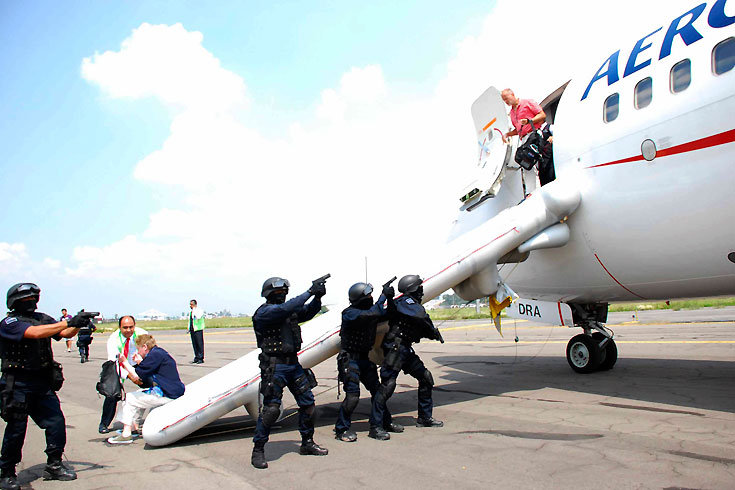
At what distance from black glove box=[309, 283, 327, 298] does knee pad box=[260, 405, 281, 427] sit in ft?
3.93

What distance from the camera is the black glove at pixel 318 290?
5.37 metres

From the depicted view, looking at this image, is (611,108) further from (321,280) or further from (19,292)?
(19,292)

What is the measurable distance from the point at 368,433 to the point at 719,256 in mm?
4679

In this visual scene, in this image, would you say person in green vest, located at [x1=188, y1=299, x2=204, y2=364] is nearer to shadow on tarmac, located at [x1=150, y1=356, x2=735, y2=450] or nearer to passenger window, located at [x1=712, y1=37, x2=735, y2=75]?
shadow on tarmac, located at [x1=150, y1=356, x2=735, y2=450]

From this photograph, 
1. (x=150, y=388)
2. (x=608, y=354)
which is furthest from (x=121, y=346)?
(x=608, y=354)

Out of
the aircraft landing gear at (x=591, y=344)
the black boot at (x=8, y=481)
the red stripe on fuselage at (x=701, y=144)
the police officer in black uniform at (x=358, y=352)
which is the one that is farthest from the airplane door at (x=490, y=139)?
the black boot at (x=8, y=481)

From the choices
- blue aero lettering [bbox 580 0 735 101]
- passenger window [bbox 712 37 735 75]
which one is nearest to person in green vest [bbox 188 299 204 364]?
blue aero lettering [bbox 580 0 735 101]

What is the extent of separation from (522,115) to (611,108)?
1859mm

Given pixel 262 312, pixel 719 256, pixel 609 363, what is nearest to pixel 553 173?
pixel 719 256

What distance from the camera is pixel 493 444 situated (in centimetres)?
530

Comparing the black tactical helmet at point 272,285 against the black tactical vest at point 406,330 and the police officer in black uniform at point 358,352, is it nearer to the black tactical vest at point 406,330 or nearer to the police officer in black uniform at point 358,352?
the police officer in black uniform at point 358,352

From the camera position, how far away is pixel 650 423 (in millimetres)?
5766

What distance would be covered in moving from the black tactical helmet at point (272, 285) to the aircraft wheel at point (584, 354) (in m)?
6.42

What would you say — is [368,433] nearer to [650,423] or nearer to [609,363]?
[650,423]
